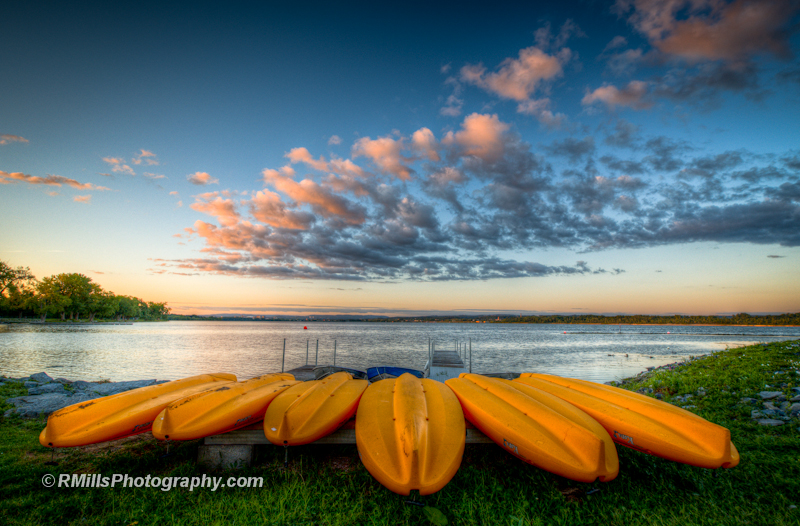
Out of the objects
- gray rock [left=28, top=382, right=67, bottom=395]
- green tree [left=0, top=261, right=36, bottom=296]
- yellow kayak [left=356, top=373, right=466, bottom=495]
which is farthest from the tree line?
yellow kayak [left=356, top=373, right=466, bottom=495]

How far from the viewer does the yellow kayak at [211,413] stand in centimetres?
385

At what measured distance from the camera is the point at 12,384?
9.94 m

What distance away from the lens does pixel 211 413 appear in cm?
411

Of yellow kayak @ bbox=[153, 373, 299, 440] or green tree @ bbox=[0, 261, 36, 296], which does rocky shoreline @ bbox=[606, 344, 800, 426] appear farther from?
green tree @ bbox=[0, 261, 36, 296]

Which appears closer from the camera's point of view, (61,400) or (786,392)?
(786,392)

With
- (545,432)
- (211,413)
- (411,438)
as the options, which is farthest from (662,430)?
(211,413)

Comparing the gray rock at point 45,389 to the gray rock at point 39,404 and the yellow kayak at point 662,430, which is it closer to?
the gray rock at point 39,404

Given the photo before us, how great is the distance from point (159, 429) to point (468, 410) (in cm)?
374

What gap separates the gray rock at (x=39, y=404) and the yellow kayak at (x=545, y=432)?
8576 millimetres

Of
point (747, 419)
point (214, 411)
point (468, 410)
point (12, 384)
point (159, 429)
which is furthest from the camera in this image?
point (12, 384)

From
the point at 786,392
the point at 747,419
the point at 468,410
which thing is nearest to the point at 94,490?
the point at 468,410

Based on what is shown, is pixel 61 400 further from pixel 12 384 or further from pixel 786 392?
pixel 786 392

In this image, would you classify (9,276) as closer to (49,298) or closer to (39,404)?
(49,298)

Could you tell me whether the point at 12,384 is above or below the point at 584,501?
below
